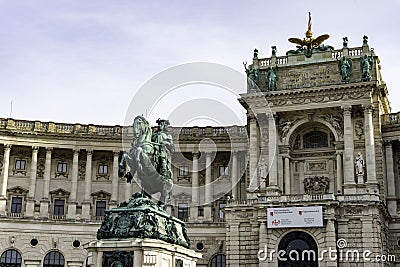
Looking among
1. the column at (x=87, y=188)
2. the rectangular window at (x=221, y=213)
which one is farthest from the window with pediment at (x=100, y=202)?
the rectangular window at (x=221, y=213)

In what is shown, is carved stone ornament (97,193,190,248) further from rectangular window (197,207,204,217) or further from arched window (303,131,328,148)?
rectangular window (197,207,204,217)

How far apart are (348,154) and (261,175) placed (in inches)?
283

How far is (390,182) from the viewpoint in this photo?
50.5 metres

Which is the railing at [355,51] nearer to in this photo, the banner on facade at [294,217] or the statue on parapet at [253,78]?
the statue on parapet at [253,78]

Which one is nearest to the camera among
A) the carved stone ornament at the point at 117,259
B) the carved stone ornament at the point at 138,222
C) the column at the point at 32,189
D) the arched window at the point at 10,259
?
the carved stone ornament at the point at 117,259

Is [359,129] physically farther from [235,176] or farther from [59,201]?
[59,201]

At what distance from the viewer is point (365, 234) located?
4359 cm

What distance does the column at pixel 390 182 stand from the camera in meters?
49.3

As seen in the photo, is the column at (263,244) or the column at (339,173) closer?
the column at (263,244)

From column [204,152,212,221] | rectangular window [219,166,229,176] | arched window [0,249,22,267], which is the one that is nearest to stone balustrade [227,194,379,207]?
column [204,152,212,221]

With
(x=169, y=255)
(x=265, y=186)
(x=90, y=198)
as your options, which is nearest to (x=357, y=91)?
A: (x=265, y=186)

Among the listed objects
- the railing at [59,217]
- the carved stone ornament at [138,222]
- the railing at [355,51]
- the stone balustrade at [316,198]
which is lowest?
the carved stone ornament at [138,222]

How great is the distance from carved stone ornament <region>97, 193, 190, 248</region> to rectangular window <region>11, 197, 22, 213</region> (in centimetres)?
3330

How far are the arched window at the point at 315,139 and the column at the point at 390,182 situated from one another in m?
5.46
